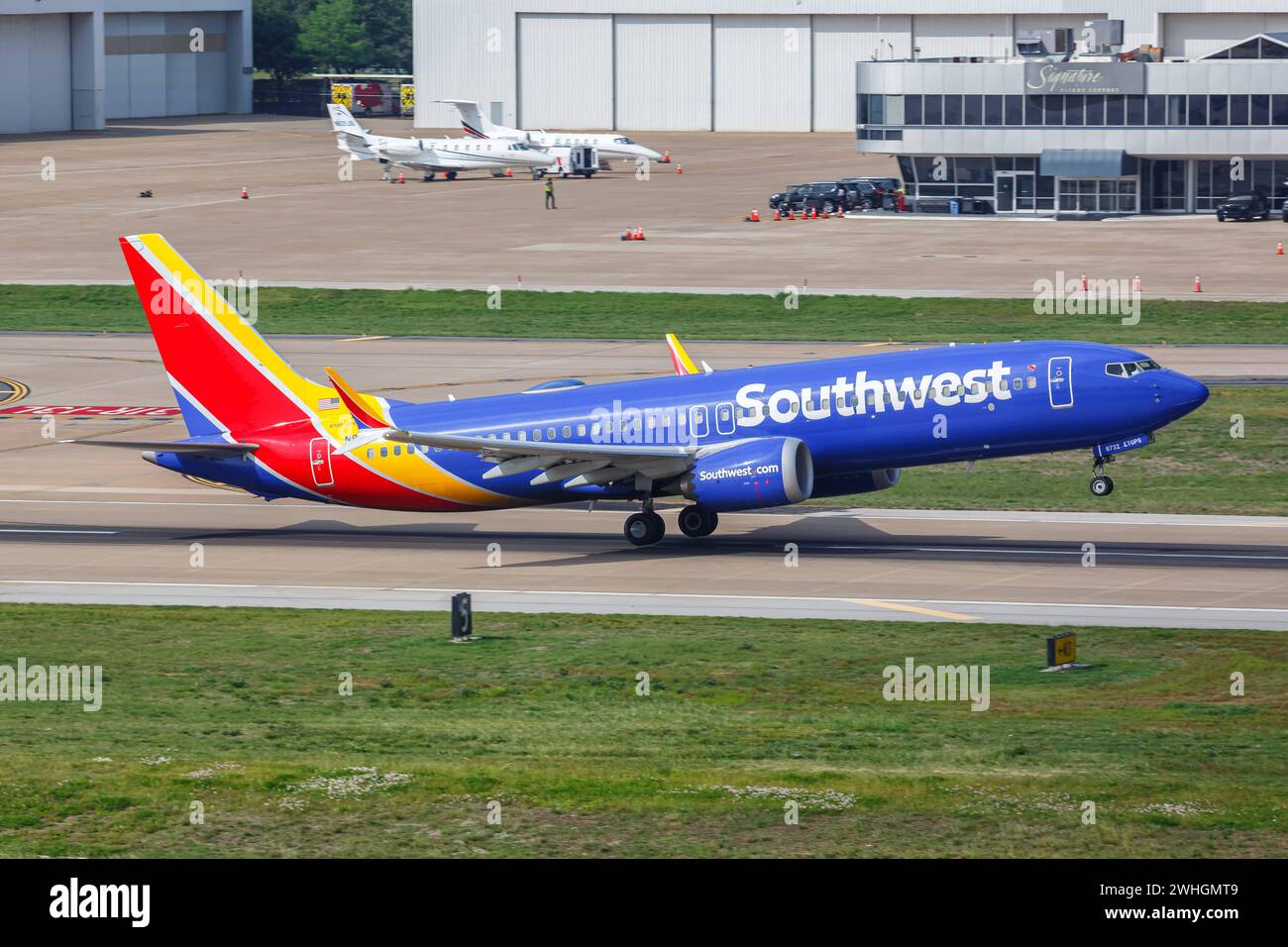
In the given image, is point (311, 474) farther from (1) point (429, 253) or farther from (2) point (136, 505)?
(1) point (429, 253)

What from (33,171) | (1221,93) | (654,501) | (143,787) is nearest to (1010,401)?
(654,501)

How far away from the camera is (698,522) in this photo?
48656mm

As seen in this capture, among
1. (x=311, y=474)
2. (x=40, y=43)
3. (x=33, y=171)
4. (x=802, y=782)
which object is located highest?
(x=40, y=43)

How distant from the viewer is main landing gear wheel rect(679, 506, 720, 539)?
160 feet

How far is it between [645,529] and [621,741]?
64.8 ft

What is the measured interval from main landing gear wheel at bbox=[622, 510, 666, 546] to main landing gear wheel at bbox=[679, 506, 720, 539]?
0.64m

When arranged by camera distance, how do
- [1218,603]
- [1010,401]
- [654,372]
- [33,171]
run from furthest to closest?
[33,171] < [654,372] < [1010,401] < [1218,603]

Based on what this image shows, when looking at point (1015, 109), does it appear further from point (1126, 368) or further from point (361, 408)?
point (361, 408)

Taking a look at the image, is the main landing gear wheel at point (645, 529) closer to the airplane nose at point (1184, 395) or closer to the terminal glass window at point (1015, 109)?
the airplane nose at point (1184, 395)

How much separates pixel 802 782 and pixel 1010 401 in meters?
23.0

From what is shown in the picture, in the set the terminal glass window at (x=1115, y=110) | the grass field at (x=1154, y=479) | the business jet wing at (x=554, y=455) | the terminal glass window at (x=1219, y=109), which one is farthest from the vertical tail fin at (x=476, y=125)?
the business jet wing at (x=554, y=455)

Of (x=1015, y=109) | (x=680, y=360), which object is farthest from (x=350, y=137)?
(x=680, y=360)

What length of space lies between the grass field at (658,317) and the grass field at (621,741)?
4714cm

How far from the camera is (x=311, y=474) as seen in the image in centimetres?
4841
